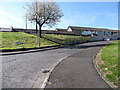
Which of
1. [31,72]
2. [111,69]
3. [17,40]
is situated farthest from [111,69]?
[17,40]

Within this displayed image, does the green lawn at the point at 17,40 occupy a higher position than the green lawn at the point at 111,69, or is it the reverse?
the green lawn at the point at 17,40

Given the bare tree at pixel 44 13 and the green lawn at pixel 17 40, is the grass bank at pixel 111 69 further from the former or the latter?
the bare tree at pixel 44 13

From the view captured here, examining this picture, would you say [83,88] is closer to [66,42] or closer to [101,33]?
[66,42]

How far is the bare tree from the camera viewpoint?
3669 cm

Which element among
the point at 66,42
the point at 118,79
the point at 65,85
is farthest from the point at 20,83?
the point at 66,42

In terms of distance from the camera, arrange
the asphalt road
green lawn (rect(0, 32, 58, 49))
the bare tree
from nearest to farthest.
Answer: the asphalt road, green lawn (rect(0, 32, 58, 49)), the bare tree

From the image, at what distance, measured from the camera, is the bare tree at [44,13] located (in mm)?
36688

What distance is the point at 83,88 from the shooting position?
4750 millimetres

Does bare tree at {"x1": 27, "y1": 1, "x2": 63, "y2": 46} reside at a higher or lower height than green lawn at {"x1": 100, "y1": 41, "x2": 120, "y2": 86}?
higher

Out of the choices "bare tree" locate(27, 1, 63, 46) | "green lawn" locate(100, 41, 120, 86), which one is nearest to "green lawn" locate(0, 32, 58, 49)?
"bare tree" locate(27, 1, 63, 46)

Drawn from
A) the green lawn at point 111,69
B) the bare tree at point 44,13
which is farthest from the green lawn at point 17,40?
the green lawn at point 111,69

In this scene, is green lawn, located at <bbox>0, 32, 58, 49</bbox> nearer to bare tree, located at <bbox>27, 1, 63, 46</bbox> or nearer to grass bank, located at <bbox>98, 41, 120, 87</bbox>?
bare tree, located at <bbox>27, 1, 63, 46</bbox>

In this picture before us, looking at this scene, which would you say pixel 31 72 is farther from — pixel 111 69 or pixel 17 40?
pixel 17 40

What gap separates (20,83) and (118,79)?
12.5 ft
